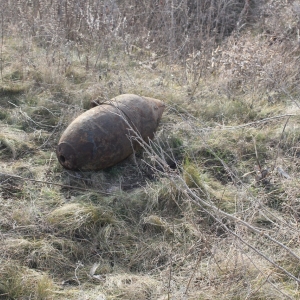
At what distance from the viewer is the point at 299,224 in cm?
375

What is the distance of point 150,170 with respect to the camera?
468cm

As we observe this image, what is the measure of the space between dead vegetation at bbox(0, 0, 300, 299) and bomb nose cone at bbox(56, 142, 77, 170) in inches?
5.9

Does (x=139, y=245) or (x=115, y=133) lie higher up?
(x=115, y=133)

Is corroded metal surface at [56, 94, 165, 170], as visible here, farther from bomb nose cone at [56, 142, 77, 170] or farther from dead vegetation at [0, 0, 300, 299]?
dead vegetation at [0, 0, 300, 299]

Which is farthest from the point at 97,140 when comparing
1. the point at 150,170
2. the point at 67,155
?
the point at 150,170

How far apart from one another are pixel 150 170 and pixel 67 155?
0.90 m

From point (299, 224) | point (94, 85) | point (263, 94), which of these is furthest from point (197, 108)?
point (299, 224)

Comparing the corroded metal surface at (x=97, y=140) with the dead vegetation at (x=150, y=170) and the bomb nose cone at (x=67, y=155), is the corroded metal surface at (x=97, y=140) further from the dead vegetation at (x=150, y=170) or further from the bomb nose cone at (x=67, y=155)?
the dead vegetation at (x=150, y=170)

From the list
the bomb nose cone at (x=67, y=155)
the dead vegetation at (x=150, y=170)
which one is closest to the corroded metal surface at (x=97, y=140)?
the bomb nose cone at (x=67, y=155)

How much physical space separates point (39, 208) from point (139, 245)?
0.97 metres

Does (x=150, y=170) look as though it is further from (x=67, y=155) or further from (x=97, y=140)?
(x=67, y=155)

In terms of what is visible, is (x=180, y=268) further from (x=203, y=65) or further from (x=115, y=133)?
(x=203, y=65)

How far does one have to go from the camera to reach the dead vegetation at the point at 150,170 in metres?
3.24

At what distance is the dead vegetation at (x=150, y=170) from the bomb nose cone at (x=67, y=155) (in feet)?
0.49
